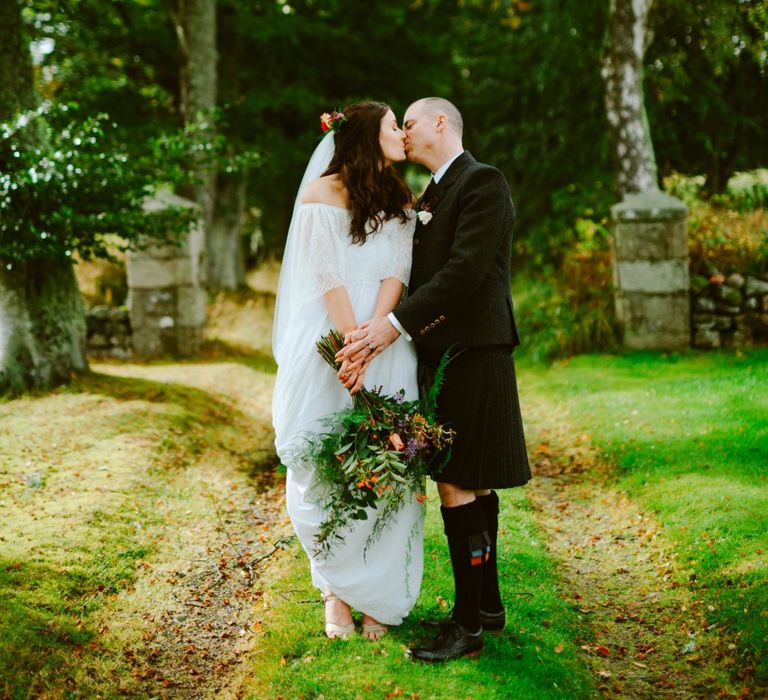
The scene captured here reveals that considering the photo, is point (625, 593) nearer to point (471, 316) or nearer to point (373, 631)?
point (373, 631)

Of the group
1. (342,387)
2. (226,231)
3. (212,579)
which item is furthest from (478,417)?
(226,231)

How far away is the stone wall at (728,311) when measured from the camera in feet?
29.5

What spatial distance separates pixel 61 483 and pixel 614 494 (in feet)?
13.1

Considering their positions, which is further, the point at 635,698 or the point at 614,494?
the point at 614,494

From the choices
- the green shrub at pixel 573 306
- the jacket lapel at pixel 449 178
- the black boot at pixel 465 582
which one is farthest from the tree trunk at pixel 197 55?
the black boot at pixel 465 582

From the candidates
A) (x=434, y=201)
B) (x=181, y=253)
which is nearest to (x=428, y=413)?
(x=434, y=201)

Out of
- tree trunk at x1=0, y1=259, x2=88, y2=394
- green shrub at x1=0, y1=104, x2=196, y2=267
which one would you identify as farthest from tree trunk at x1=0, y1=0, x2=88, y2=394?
green shrub at x1=0, y1=104, x2=196, y2=267

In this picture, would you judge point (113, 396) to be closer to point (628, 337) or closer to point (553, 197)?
point (628, 337)

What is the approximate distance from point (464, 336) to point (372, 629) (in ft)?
4.76

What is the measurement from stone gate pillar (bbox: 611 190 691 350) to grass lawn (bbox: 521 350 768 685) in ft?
1.22

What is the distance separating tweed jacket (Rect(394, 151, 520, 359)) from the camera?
334cm

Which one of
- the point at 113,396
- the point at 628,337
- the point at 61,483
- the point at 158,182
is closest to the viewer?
the point at 61,483

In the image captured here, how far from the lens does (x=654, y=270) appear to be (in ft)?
30.1

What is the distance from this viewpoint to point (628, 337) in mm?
9375
